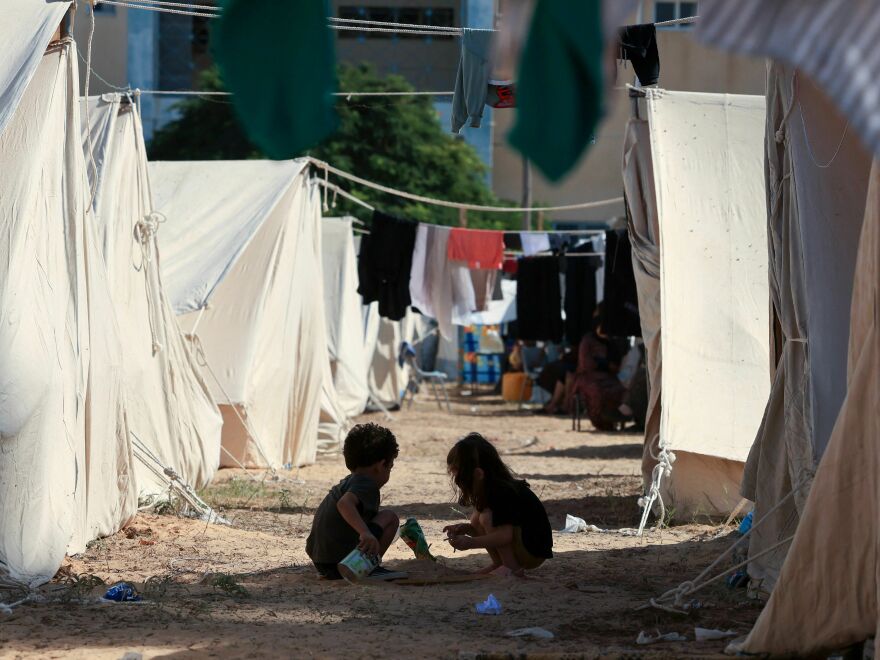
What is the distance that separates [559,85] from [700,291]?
549 centimetres

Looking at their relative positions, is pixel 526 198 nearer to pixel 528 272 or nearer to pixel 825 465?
pixel 528 272

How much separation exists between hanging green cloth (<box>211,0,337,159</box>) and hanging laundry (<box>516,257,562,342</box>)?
1210 cm

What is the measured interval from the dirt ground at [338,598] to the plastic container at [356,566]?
79mm

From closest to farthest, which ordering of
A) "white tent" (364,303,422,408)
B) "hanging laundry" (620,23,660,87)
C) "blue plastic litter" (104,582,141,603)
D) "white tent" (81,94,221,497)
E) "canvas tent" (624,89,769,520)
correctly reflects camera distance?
1. "blue plastic litter" (104,582,141,603)
2. "hanging laundry" (620,23,660,87)
3. "canvas tent" (624,89,769,520)
4. "white tent" (81,94,221,497)
5. "white tent" (364,303,422,408)

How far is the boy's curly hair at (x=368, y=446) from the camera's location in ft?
18.0

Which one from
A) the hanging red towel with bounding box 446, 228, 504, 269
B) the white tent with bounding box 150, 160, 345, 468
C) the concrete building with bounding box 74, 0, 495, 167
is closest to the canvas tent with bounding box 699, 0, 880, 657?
the white tent with bounding box 150, 160, 345, 468

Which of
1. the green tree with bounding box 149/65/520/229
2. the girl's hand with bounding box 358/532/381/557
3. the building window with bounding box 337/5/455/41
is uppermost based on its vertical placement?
the building window with bounding box 337/5/455/41

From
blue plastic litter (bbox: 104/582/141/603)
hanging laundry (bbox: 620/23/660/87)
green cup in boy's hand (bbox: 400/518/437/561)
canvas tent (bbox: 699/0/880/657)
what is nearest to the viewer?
canvas tent (bbox: 699/0/880/657)

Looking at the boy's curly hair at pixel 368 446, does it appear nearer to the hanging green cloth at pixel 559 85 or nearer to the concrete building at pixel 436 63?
the hanging green cloth at pixel 559 85

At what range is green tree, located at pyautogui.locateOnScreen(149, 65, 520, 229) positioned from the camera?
24.2m

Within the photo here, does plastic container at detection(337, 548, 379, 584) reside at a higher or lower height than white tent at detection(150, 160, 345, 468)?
lower

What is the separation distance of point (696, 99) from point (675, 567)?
336 cm

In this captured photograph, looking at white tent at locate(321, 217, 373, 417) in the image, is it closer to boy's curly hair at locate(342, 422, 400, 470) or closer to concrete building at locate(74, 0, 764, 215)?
concrete building at locate(74, 0, 764, 215)

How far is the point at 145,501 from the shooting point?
7.48 m
